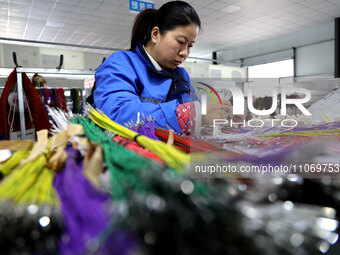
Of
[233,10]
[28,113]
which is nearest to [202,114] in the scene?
[28,113]

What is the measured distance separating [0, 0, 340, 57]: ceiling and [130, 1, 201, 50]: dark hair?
14.1 ft

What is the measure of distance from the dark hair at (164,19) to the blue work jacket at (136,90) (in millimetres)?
125

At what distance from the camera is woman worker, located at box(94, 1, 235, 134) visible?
0.67 m

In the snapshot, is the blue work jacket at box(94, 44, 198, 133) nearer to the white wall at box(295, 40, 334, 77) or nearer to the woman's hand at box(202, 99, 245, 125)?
the woman's hand at box(202, 99, 245, 125)

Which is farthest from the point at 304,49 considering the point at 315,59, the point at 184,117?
the point at 184,117

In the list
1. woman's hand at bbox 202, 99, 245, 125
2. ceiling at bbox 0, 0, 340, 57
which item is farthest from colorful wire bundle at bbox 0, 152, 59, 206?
ceiling at bbox 0, 0, 340, 57

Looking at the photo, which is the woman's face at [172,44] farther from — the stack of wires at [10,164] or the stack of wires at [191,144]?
the stack of wires at [10,164]

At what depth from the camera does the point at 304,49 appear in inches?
277

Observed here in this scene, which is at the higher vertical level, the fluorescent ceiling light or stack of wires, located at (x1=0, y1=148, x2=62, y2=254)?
the fluorescent ceiling light

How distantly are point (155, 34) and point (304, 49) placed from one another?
25.0 feet

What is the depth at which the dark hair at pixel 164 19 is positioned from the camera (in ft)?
2.85

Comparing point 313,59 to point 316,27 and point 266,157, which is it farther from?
point 266,157

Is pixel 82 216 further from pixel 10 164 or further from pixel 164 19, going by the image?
pixel 164 19

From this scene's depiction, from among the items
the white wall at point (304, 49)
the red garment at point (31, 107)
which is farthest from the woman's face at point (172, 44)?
the white wall at point (304, 49)
